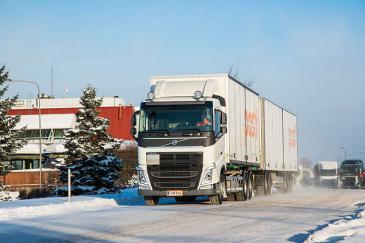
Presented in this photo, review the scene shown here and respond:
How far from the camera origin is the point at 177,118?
20.9 metres

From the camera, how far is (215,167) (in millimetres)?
21062

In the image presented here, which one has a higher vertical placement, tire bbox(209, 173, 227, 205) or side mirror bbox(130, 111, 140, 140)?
side mirror bbox(130, 111, 140, 140)

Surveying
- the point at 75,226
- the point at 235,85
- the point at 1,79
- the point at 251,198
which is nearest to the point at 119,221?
the point at 75,226

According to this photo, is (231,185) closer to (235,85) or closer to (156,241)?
(235,85)

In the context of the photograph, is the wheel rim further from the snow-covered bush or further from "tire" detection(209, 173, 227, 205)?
the snow-covered bush

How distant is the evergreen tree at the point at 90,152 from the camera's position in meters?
39.3

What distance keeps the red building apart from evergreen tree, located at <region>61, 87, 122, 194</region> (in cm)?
2021

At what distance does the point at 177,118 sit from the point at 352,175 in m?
35.0

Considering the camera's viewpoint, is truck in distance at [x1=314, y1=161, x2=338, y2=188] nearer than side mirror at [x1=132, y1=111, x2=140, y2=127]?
No

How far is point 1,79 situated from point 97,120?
6669 mm

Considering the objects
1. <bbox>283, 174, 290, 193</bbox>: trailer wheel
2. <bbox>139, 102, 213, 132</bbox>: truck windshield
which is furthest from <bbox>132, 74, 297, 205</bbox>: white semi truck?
<bbox>283, 174, 290, 193</bbox>: trailer wheel

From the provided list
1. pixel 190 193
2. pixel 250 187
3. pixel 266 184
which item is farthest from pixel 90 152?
pixel 190 193

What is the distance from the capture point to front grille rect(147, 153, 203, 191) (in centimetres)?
2080

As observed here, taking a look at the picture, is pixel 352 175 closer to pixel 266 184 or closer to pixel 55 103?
pixel 266 184
